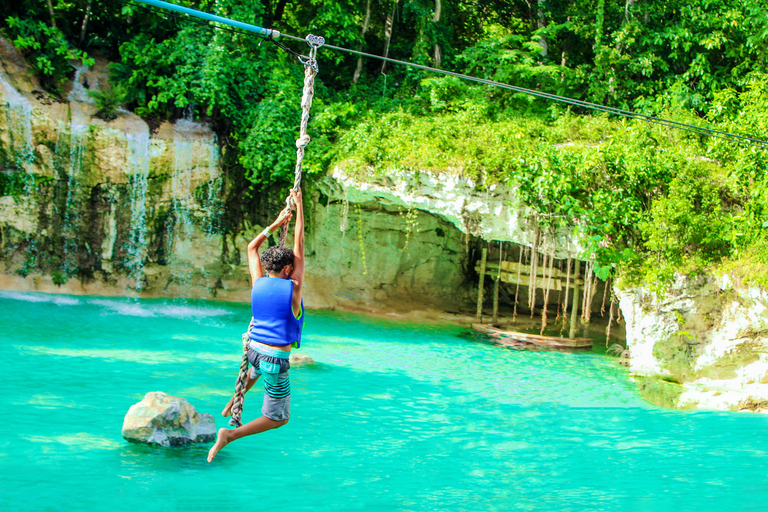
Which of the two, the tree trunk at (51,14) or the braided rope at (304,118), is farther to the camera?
the tree trunk at (51,14)

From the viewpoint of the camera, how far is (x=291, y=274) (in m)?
5.46

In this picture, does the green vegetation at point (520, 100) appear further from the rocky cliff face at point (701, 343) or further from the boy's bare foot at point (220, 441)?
the boy's bare foot at point (220, 441)

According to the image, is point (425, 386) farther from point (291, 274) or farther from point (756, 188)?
point (756, 188)

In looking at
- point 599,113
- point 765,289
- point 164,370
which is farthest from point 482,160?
point 164,370

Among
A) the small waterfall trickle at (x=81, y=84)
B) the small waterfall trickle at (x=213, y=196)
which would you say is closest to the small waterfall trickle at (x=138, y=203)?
the small waterfall trickle at (x=213, y=196)

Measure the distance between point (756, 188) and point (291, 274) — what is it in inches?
336

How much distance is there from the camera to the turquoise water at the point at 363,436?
18.4 ft

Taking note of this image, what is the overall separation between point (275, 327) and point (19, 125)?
11870 millimetres

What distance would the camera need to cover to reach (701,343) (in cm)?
1035

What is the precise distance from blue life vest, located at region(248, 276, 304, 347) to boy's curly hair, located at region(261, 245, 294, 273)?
0.11 m

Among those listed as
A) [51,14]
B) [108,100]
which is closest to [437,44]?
[108,100]

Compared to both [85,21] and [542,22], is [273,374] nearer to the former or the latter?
[85,21]

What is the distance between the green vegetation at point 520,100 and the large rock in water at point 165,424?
7562 millimetres

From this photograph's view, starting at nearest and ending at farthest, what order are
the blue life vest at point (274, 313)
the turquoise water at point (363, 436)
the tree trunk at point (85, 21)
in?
the blue life vest at point (274, 313), the turquoise water at point (363, 436), the tree trunk at point (85, 21)
